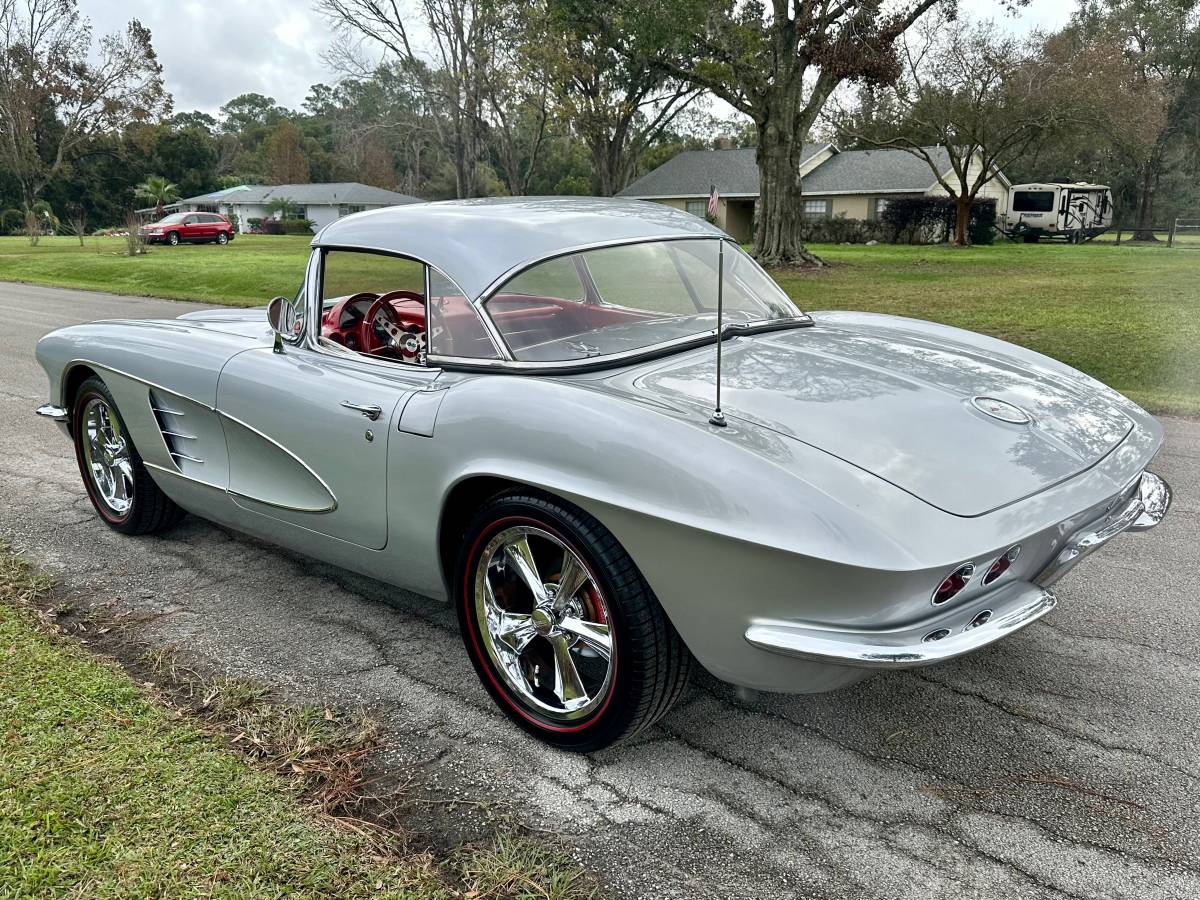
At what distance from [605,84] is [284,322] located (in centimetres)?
3440

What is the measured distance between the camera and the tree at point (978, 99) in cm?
3281

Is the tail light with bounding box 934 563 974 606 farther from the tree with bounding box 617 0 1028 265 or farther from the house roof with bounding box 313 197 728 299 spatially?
the tree with bounding box 617 0 1028 265

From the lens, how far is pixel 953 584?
7.11 ft

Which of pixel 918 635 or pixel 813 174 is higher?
pixel 813 174

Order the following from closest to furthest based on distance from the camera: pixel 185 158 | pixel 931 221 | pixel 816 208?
pixel 931 221, pixel 816 208, pixel 185 158

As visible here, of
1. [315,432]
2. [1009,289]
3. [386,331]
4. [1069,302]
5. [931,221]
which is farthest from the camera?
[931,221]

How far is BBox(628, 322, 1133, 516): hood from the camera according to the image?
235cm

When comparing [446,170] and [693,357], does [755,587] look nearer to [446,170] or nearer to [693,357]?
[693,357]

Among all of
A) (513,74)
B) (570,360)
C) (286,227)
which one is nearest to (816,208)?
(513,74)

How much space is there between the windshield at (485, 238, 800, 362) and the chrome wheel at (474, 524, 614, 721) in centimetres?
65

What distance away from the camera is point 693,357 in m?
3.01

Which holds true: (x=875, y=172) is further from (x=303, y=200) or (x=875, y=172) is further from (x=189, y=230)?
(x=303, y=200)

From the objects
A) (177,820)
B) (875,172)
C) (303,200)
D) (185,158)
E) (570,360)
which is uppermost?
(185,158)

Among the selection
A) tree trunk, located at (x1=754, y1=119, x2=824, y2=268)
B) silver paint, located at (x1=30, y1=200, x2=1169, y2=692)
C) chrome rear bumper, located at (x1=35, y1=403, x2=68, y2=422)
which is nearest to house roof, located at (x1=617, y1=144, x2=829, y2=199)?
tree trunk, located at (x1=754, y1=119, x2=824, y2=268)
